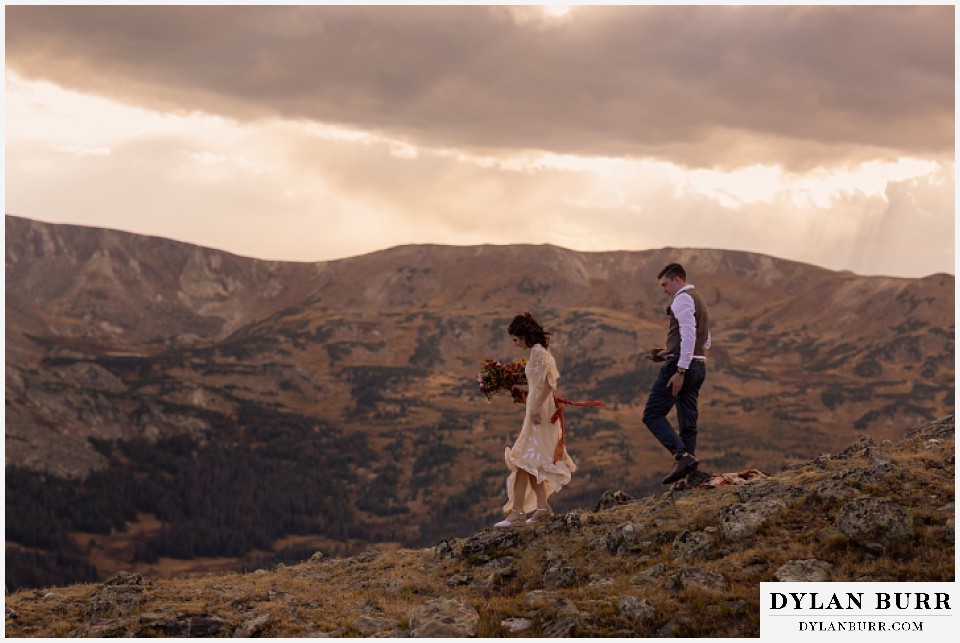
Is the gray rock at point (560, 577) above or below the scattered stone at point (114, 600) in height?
above

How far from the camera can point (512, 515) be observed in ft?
69.6

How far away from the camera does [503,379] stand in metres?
21.5

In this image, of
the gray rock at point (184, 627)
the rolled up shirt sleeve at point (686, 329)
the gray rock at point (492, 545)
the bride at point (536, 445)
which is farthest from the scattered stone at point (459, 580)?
the rolled up shirt sleeve at point (686, 329)

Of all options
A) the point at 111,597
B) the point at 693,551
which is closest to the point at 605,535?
the point at 693,551

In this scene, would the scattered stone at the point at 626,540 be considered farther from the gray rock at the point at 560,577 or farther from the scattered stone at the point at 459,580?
the scattered stone at the point at 459,580

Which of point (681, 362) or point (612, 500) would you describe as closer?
point (681, 362)

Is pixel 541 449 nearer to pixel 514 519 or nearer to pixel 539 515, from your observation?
pixel 539 515

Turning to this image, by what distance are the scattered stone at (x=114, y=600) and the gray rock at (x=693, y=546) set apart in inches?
415

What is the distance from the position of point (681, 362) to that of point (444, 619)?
6908mm

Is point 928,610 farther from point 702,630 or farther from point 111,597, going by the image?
point 111,597

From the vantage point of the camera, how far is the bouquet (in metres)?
21.5

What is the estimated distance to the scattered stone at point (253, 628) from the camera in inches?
667

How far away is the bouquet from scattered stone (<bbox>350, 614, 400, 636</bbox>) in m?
6.03

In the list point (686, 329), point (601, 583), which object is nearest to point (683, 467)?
point (686, 329)
